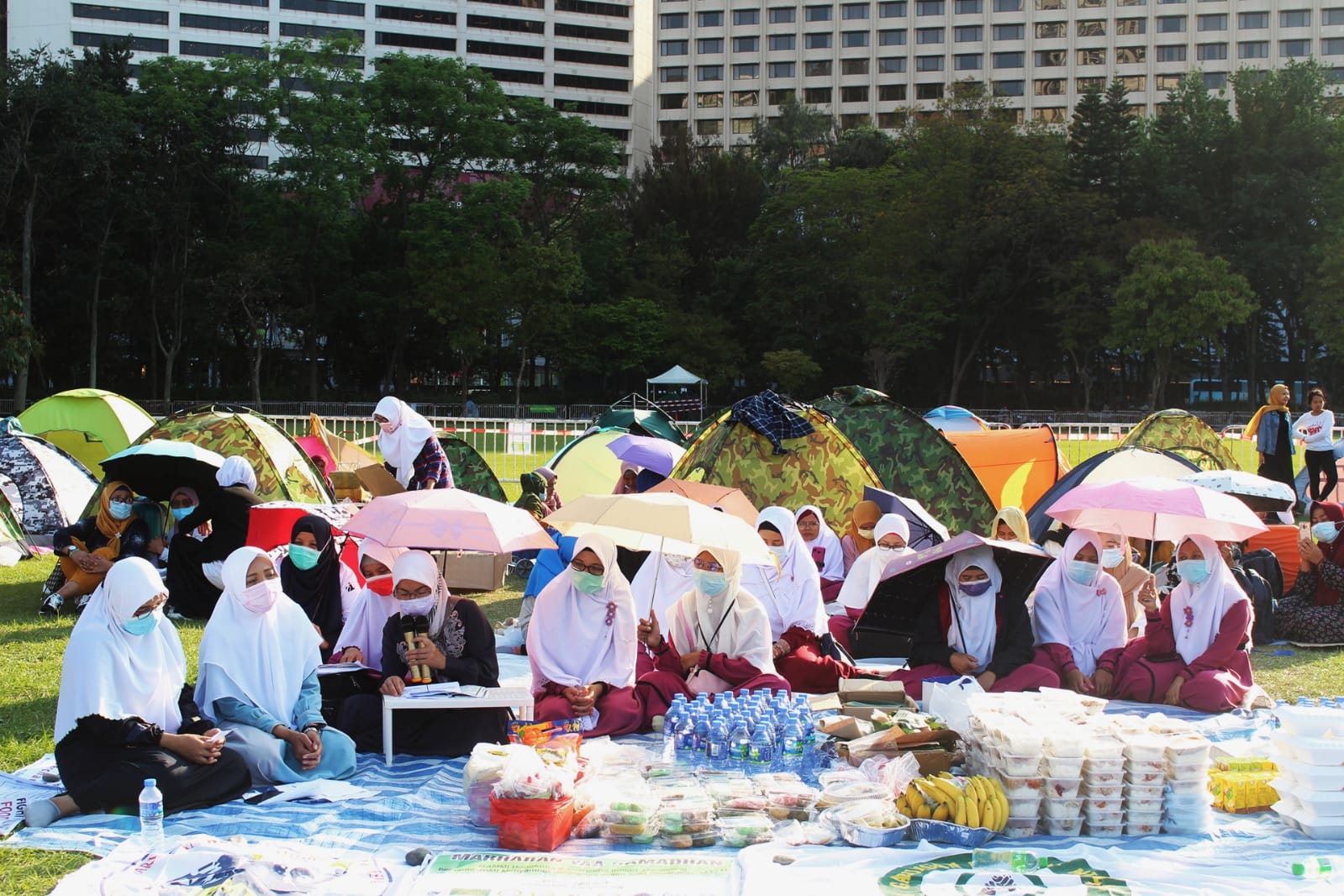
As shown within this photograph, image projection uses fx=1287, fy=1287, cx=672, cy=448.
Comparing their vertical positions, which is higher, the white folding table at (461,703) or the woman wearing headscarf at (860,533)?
the woman wearing headscarf at (860,533)

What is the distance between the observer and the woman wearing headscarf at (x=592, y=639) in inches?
248

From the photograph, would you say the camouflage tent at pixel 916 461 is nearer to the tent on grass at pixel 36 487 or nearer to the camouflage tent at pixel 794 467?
the camouflage tent at pixel 794 467

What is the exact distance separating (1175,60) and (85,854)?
73.0 meters

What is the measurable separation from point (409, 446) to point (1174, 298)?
2951cm

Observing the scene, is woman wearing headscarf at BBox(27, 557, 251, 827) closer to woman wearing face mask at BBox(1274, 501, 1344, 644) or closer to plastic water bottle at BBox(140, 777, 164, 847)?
plastic water bottle at BBox(140, 777, 164, 847)

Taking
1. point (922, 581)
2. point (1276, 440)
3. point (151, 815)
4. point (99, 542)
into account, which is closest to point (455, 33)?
point (1276, 440)

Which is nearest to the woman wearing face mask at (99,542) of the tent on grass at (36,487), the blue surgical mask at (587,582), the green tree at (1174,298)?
the tent on grass at (36,487)

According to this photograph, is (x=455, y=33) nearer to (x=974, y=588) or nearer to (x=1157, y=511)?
(x=1157, y=511)

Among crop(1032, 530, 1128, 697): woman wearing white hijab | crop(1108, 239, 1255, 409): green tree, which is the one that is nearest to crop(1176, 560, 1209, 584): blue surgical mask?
crop(1032, 530, 1128, 697): woman wearing white hijab

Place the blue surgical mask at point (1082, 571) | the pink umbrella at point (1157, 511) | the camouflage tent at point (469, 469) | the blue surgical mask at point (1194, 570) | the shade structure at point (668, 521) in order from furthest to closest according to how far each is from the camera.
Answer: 1. the camouflage tent at point (469, 469)
2. the pink umbrella at point (1157, 511)
3. the blue surgical mask at point (1082, 571)
4. the blue surgical mask at point (1194, 570)
5. the shade structure at point (668, 521)

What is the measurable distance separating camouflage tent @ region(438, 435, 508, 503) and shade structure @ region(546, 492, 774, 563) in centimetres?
557

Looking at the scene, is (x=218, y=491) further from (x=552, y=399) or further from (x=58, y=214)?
(x=552, y=399)

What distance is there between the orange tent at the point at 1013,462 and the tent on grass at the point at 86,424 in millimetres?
9469

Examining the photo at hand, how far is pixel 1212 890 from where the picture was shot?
429 centimetres
